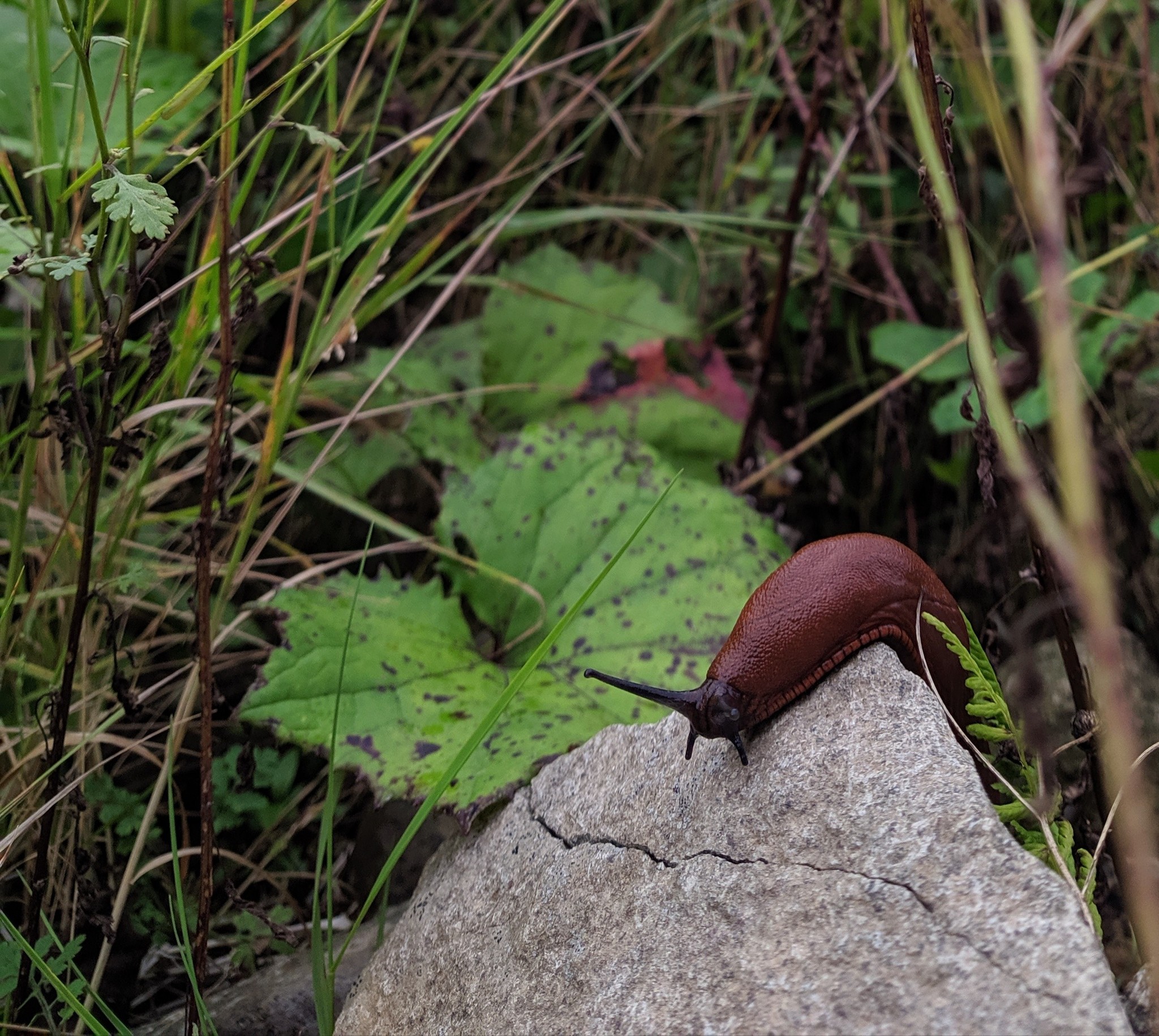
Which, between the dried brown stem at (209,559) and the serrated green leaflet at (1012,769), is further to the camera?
the dried brown stem at (209,559)

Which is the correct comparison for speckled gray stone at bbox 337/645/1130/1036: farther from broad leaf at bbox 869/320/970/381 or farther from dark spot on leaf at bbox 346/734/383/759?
broad leaf at bbox 869/320/970/381

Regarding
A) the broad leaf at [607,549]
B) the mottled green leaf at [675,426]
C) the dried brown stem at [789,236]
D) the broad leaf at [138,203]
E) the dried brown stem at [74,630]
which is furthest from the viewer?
the mottled green leaf at [675,426]

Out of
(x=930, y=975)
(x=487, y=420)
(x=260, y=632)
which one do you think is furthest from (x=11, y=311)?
(x=930, y=975)

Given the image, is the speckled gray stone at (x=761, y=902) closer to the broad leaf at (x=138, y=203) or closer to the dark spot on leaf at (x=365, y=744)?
the dark spot on leaf at (x=365, y=744)

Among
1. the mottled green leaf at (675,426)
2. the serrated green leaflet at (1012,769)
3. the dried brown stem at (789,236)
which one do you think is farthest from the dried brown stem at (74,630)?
the dried brown stem at (789,236)

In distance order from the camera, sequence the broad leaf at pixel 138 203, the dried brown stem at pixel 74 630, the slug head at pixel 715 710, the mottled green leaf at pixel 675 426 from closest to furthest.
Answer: the broad leaf at pixel 138 203, the slug head at pixel 715 710, the dried brown stem at pixel 74 630, the mottled green leaf at pixel 675 426

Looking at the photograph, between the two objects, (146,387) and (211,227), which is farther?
(211,227)

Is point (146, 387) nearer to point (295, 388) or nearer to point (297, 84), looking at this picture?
point (295, 388)
